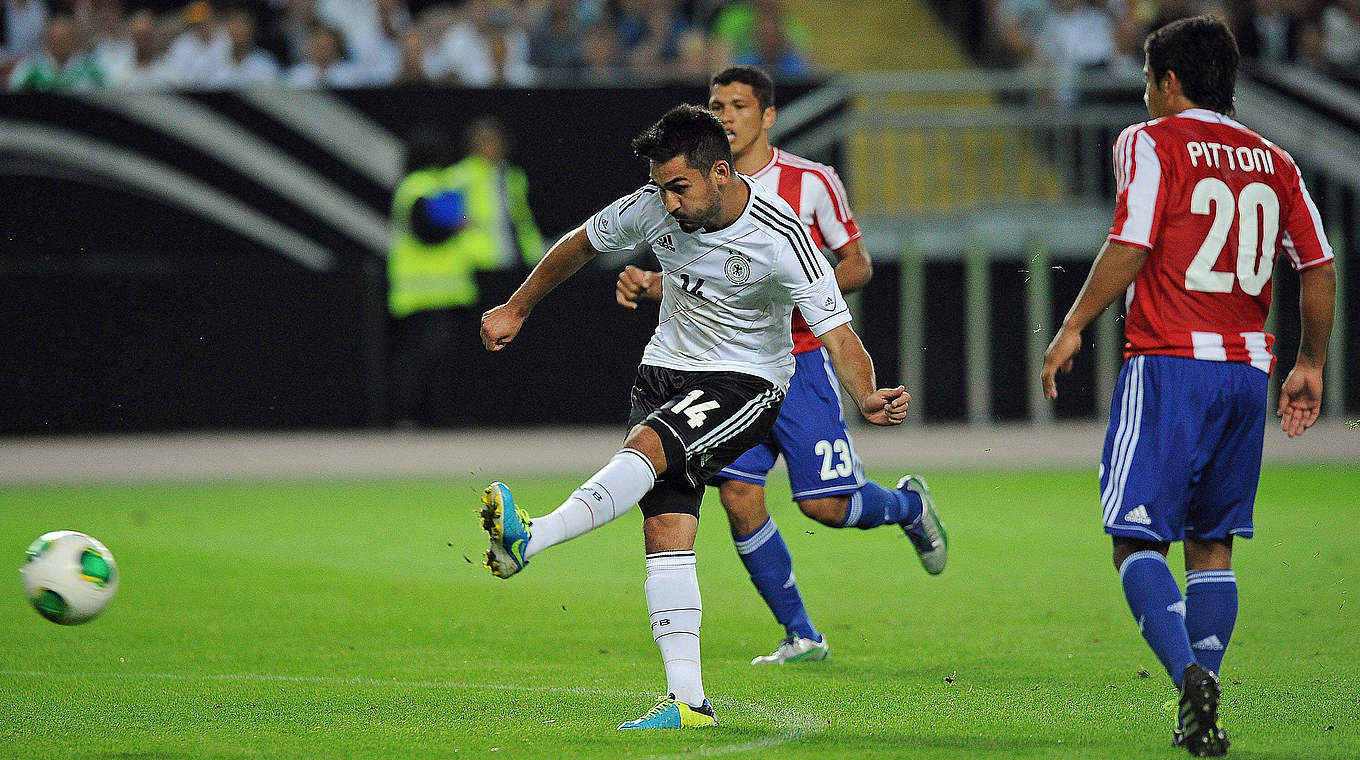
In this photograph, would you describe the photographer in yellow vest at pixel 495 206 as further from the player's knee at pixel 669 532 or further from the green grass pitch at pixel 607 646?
the player's knee at pixel 669 532

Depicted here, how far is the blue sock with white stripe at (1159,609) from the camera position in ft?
15.1

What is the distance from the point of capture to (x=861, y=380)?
4.96 metres

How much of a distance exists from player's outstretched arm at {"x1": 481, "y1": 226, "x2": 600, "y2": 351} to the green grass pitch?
1.18 m

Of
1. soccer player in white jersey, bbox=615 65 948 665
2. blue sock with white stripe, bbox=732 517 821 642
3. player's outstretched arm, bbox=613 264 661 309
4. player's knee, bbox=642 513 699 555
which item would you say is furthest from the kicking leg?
blue sock with white stripe, bbox=732 517 821 642

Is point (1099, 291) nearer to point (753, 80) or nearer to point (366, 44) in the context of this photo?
point (753, 80)

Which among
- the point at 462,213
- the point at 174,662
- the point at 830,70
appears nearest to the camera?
the point at 174,662

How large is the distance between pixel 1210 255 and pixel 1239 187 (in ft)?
0.67

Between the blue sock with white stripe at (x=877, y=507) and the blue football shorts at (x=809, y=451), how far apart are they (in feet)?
0.20

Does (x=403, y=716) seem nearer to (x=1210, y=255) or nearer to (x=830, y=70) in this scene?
(x=1210, y=255)

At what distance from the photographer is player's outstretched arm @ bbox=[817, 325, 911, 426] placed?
4.80 m

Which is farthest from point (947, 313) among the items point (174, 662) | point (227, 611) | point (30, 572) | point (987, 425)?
point (30, 572)

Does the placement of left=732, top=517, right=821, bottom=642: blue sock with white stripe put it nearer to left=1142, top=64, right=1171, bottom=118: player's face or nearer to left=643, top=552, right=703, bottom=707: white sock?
left=643, top=552, right=703, bottom=707: white sock

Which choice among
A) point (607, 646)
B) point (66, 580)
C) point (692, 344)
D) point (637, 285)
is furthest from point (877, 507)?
point (66, 580)

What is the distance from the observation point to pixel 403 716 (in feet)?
17.1
